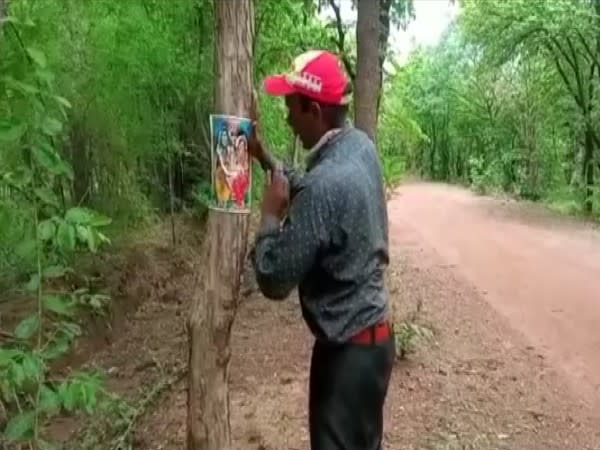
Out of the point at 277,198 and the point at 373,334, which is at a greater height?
the point at 277,198

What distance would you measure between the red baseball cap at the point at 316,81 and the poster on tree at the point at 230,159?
0.30 meters

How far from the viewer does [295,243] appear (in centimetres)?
245

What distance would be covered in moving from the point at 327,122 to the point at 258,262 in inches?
20.3

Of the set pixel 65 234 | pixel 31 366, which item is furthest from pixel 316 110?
pixel 31 366

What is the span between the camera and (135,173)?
10328 millimetres

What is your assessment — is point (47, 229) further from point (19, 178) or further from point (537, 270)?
point (537, 270)

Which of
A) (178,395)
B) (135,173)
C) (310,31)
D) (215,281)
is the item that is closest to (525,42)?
(310,31)

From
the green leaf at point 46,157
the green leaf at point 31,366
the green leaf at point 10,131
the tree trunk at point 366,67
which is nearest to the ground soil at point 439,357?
the tree trunk at point 366,67

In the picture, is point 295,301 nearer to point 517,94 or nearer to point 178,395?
point 178,395

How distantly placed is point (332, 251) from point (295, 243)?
0.14 metres

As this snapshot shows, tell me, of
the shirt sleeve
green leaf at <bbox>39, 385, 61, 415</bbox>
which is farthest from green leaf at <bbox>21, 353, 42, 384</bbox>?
the shirt sleeve

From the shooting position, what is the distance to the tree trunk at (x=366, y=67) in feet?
19.4

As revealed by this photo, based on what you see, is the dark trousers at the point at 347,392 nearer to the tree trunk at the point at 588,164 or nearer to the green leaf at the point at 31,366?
the green leaf at the point at 31,366

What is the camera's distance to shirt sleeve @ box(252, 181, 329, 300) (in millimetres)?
2455
